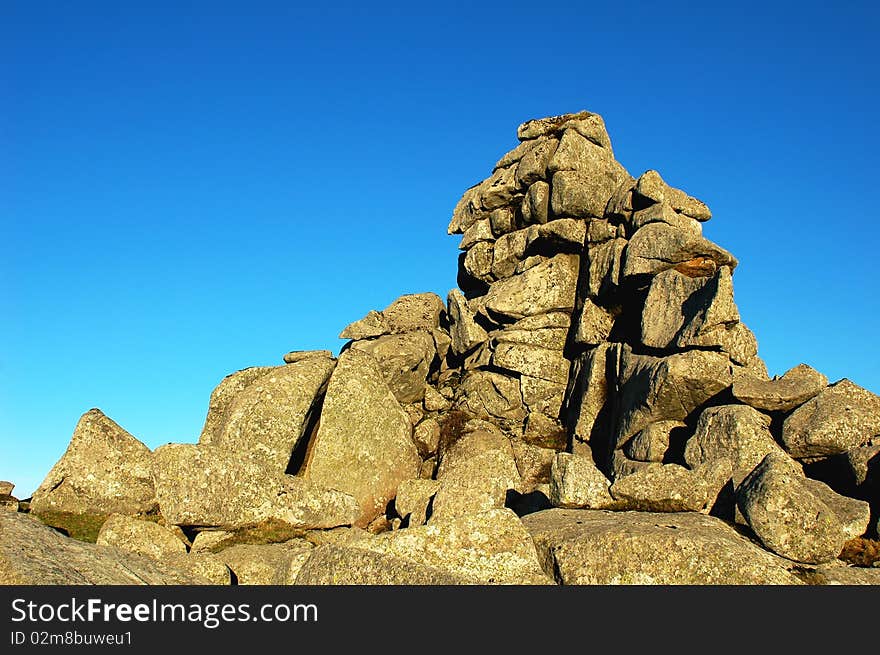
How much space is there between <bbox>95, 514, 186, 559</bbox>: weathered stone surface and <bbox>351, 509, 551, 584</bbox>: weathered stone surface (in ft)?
35.6

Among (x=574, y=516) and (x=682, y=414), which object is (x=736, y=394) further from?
(x=574, y=516)

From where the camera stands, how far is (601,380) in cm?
4553

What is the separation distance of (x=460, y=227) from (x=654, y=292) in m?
22.2

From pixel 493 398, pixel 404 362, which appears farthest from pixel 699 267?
pixel 404 362

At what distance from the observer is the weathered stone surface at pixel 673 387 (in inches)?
1474

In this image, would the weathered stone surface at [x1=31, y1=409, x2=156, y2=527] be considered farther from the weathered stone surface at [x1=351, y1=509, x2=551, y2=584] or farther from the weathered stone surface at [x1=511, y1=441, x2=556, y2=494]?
the weathered stone surface at [x1=511, y1=441, x2=556, y2=494]

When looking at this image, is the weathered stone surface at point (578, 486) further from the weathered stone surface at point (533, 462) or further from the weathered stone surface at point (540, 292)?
the weathered stone surface at point (540, 292)

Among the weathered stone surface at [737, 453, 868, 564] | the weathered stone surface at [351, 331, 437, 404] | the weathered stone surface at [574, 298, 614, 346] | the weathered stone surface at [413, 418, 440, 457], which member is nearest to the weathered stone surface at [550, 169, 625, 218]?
the weathered stone surface at [574, 298, 614, 346]

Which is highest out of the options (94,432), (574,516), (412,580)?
(94,432)

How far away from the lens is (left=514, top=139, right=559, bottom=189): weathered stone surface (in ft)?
186

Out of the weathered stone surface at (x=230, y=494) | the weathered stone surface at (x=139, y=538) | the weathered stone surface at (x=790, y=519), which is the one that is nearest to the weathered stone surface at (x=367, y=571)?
the weathered stone surface at (x=139, y=538)
